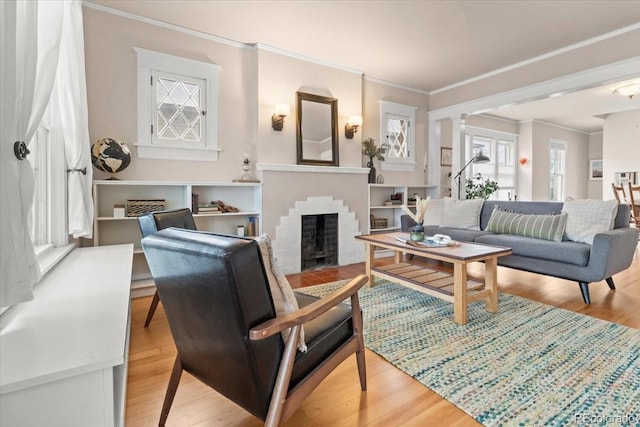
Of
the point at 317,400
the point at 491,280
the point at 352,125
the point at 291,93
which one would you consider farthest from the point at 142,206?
the point at 491,280

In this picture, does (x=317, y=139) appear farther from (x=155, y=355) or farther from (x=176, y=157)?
(x=155, y=355)

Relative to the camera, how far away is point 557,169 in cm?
854

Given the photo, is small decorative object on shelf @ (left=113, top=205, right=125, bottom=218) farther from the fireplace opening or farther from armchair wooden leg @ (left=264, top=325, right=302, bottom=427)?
armchair wooden leg @ (left=264, top=325, right=302, bottom=427)

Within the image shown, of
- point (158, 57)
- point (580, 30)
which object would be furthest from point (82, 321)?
point (580, 30)

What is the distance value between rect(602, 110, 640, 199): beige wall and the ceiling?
4983mm

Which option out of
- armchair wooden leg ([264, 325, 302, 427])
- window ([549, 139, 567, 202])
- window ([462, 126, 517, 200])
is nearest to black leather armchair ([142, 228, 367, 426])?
armchair wooden leg ([264, 325, 302, 427])

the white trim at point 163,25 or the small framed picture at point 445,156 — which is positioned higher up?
the white trim at point 163,25

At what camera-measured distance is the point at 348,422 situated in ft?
4.66

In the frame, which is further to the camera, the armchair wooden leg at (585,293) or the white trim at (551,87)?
the white trim at (551,87)

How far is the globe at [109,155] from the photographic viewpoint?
9.59 feet

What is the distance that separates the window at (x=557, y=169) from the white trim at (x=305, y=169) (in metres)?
6.49

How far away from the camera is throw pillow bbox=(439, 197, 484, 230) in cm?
427

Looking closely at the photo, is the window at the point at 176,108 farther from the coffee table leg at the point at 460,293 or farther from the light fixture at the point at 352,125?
the coffee table leg at the point at 460,293

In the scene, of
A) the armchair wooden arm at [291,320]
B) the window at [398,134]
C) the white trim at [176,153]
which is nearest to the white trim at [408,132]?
the window at [398,134]
